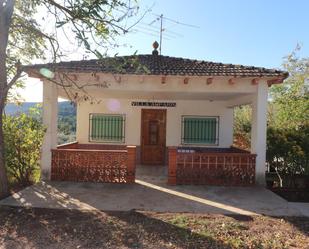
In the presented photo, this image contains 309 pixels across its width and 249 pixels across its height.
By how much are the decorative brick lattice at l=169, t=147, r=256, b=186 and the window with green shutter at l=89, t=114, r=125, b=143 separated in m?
4.25

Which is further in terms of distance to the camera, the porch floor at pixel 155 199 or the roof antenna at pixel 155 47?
the roof antenna at pixel 155 47

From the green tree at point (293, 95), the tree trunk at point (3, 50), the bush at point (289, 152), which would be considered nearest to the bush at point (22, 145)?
the tree trunk at point (3, 50)

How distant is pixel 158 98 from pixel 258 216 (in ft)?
22.3

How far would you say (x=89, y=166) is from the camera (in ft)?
26.8

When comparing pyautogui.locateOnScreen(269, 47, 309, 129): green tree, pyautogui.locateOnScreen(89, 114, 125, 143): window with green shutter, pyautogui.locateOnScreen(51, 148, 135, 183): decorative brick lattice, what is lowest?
pyautogui.locateOnScreen(51, 148, 135, 183): decorative brick lattice

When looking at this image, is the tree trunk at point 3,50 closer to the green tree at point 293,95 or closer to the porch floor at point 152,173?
the porch floor at point 152,173

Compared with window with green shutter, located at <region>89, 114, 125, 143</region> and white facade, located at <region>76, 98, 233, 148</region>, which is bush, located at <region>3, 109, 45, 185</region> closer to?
window with green shutter, located at <region>89, 114, 125, 143</region>

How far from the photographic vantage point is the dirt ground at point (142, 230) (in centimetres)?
420

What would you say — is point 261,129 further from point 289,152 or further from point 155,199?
point 155,199

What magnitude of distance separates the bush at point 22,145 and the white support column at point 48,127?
0.60ft

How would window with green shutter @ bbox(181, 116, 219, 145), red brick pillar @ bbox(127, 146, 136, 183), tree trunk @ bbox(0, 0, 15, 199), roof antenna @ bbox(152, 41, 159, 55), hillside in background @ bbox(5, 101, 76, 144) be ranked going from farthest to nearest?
1. window with green shutter @ bbox(181, 116, 219, 145)
2. roof antenna @ bbox(152, 41, 159, 55)
3. hillside in background @ bbox(5, 101, 76, 144)
4. red brick pillar @ bbox(127, 146, 136, 183)
5. tree trunk @ bbox(0, 0, 15, 199)

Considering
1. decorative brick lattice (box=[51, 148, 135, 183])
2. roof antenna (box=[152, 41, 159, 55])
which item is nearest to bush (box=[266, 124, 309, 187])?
decorative brick lattice (box=[51, 148, 135, 183])

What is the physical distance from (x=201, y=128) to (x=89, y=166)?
529 cm

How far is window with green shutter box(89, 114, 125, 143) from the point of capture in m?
11.8
